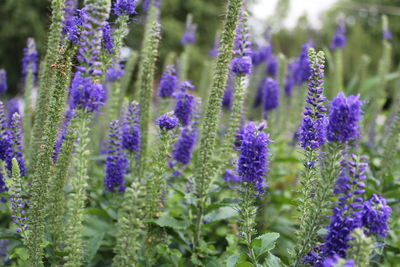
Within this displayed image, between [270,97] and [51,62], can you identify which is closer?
[51,62]

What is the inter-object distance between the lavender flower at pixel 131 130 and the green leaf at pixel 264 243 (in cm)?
155

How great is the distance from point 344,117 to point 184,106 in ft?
6.62

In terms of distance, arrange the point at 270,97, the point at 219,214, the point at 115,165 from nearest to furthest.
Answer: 1. the point at 219,214
2. the point at 115,165
3. the point at 270,97

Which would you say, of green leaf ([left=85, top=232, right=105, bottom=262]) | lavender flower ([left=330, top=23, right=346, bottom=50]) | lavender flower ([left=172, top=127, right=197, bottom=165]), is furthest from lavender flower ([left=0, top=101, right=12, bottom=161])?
lavender flower ([left=330, top=23, right=346, bottom=50])

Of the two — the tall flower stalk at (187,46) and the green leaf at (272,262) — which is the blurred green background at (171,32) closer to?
the tall flower stalk at (187,46)

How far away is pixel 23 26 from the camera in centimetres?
1574

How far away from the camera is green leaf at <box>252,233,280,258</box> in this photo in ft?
9.21

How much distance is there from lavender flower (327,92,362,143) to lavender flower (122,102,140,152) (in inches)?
80.5

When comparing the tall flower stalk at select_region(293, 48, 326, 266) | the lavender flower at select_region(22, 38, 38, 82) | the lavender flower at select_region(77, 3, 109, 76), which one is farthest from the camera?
the lavender flower at select_region(22, 38, 38, 82)

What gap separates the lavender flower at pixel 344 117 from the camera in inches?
87.5

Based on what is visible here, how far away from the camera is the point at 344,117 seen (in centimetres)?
224

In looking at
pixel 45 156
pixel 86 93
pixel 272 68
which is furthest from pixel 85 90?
pixel 272 68

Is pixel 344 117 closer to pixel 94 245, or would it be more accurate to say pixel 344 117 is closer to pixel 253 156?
pixel 253 156

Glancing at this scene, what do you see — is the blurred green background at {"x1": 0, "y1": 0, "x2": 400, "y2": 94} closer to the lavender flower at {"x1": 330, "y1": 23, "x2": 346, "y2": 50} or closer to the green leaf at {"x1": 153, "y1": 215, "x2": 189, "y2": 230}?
the lavender flower at {"x1": 330, "y1": 23, "x2": 346, "y2": 50}
